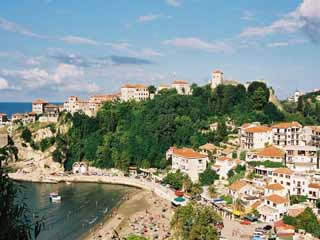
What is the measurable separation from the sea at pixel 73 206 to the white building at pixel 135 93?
832 inches

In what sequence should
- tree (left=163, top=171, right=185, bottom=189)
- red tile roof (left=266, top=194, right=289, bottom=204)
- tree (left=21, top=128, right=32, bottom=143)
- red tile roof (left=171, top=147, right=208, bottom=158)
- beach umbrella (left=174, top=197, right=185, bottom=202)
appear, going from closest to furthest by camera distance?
red tile roof (left=266, top=194, right=289, bottom=204), beach umbrella (left=174, top=197, right=185, bottom=202), tree (left=163, top=171, right=185, bottom=189), red tile roof (left=171, top=147, right=208, bottom=158), tree (left=21, top=128, right=32, bottom=143)

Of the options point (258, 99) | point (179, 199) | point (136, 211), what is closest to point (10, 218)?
point (136, 211)

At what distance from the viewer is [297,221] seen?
28703mm

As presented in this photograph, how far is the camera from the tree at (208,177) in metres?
42.5

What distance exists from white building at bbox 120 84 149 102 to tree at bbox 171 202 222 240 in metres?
42.1

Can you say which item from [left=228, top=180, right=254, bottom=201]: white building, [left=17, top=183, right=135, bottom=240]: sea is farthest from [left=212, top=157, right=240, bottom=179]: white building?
[left=17, top=183, right=135, bottom=240]: sea

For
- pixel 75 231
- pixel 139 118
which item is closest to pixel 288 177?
pixel 75 231

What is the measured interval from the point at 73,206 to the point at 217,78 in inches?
1211

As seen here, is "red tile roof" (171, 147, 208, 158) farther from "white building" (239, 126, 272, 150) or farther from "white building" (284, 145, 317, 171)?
"white building" (284, 145, 317, 171)

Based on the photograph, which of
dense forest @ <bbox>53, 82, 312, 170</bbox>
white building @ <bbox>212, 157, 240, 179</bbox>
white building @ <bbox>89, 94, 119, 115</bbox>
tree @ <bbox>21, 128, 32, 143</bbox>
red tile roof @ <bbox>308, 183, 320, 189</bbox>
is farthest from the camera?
white building @ <bbox>89, 94, 119, 115</bbox>

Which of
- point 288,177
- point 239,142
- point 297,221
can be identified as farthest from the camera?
point 239,142

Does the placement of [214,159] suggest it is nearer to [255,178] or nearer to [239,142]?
[239,142]

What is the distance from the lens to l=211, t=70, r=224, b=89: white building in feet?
200

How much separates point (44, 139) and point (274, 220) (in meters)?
42.0
